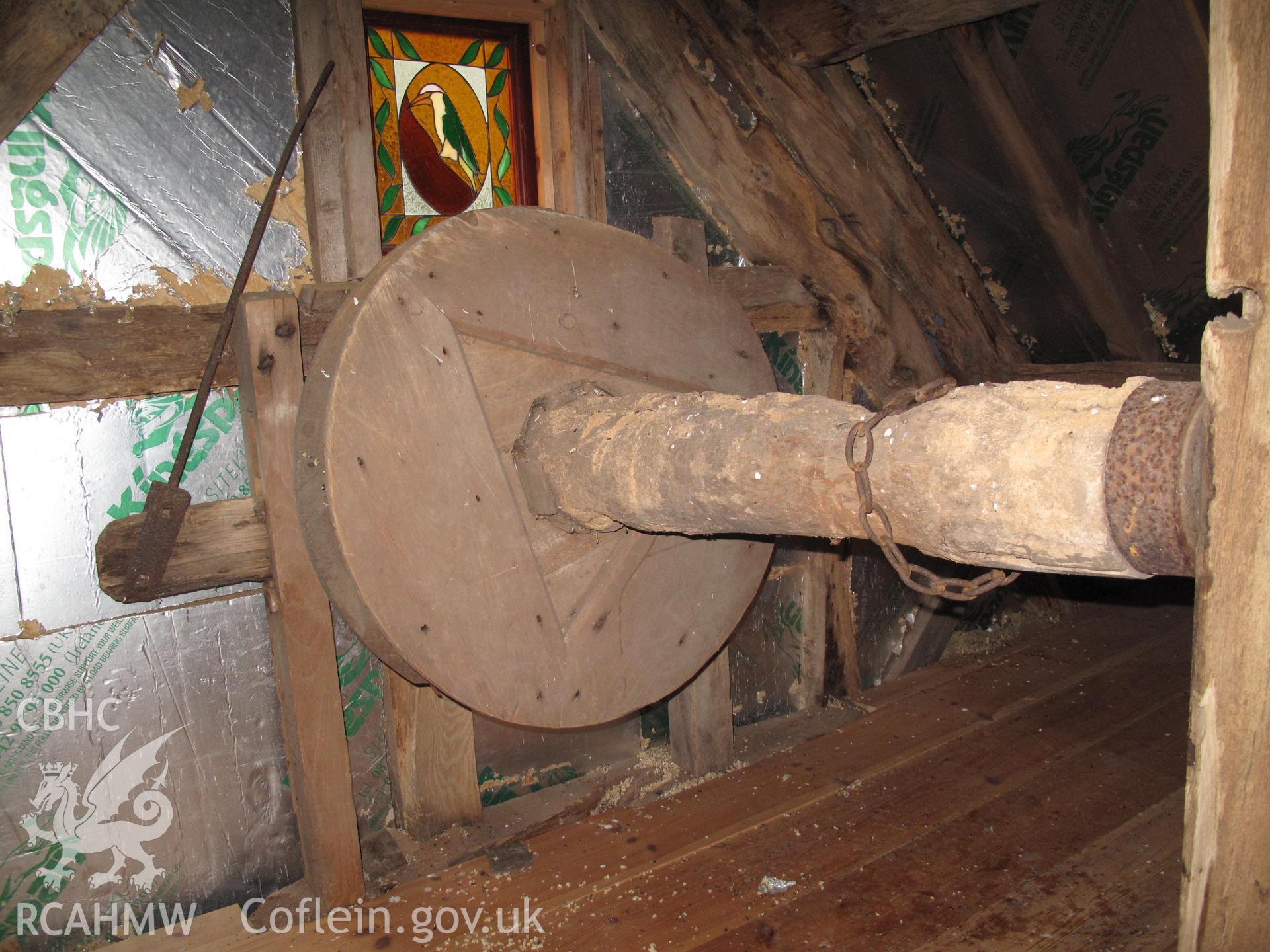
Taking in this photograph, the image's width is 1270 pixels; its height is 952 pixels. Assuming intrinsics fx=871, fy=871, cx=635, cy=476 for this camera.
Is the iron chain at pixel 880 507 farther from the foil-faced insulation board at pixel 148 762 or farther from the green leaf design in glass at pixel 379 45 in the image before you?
the green leaf design in glass at pixel 379 45

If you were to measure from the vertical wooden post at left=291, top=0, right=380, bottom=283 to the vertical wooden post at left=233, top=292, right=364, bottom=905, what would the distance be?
0.21m

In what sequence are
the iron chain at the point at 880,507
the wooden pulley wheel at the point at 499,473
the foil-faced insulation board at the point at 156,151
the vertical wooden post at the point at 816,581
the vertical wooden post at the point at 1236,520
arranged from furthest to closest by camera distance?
the vertical wooden post at the point at 816,581, the foil-faced insulation board at the point at 156,151, the wooden pulley wheel at the point at 499,473, the iron chain at the point at 880,507, the vertical wooden post at the point at 1236,520

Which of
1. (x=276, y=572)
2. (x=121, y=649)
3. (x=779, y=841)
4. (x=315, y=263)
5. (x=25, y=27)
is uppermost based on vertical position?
(x=25, y=27)

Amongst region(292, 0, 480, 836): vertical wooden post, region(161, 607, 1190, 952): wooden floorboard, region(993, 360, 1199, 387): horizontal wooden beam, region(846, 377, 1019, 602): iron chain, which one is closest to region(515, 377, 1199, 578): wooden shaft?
region(846, 377, 1019, 602): iron chain

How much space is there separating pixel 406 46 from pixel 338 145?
351mm

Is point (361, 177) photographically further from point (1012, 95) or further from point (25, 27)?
point (1012, 95)

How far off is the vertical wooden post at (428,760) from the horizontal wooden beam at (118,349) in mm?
795

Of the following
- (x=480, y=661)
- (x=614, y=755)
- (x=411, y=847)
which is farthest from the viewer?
(x=614, y=755)

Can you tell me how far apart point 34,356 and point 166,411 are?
254 mm

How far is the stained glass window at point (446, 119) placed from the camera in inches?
79.4

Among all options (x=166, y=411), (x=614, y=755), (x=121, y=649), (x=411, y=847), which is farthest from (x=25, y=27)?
(x=614, y=755)

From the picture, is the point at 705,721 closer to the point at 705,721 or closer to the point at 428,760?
the point at 705,721

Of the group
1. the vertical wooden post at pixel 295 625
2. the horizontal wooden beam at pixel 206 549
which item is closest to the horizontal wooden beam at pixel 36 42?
the vertical wooden post at pixel 295 625

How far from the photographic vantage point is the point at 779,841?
2080 mm
